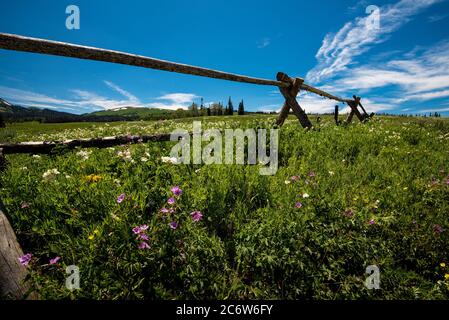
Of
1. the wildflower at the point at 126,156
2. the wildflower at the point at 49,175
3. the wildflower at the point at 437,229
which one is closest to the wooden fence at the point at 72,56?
the wildflower at the point at 49,175

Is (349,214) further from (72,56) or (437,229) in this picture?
(72,56)

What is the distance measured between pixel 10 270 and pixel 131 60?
3.31 metres

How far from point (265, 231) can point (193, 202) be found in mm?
912

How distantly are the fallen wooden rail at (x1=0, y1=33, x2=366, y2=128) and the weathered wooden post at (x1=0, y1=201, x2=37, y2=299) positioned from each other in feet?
7.05

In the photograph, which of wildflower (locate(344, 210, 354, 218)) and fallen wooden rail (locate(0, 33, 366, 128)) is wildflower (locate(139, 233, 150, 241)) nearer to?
wildflower (locate(344, 210, 354, 218))

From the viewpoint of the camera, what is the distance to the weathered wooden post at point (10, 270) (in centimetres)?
183

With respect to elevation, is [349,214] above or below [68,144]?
below

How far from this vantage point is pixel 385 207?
344 centimetres

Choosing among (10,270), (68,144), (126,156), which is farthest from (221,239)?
(68,144)

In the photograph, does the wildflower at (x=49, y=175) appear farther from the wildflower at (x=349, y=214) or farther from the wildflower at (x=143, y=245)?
the wildflower at (x=349, y=214)

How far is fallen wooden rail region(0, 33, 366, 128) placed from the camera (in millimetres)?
2924

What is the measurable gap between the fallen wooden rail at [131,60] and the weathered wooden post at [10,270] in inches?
84.6

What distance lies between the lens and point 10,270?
6.25ft
